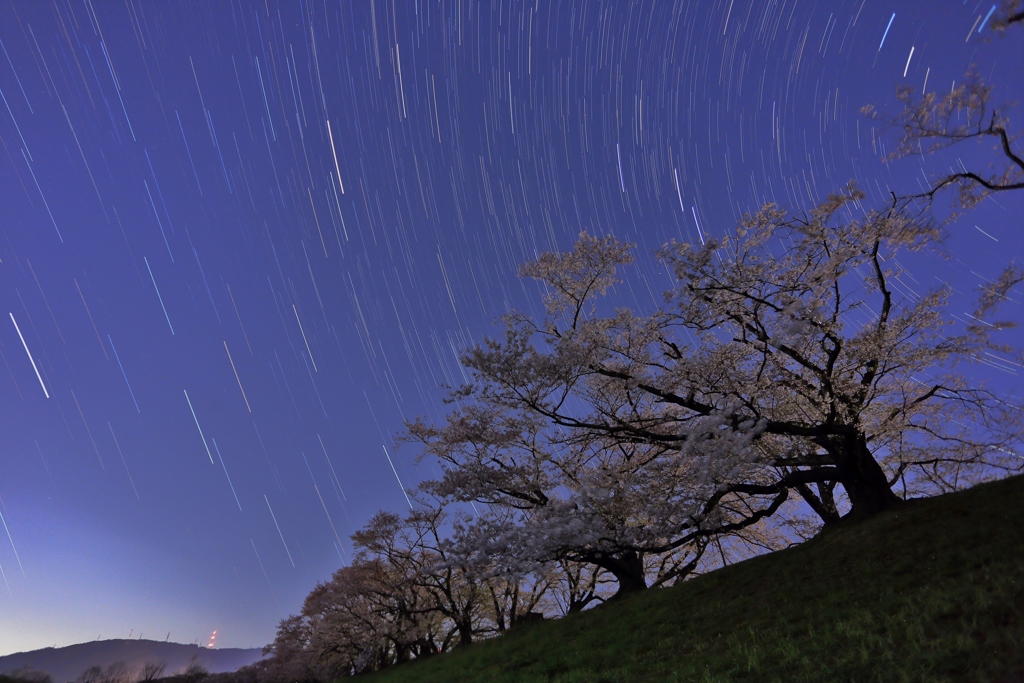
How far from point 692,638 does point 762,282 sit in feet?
29.6

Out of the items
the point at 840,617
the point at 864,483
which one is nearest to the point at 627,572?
the point at 864,483

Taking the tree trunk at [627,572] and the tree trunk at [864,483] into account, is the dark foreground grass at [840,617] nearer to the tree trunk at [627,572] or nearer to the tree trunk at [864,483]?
the tree trunk at [864,483]

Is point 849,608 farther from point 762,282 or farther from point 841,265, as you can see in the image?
point 841,265

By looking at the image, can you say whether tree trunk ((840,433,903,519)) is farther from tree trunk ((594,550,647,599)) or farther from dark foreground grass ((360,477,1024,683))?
tree trunk ((594,550,647,599))

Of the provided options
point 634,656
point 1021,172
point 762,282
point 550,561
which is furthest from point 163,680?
point 1021,172

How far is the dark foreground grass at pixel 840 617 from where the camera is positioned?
6594 mm

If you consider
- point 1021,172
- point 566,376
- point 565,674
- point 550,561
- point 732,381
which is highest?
point 1021,172

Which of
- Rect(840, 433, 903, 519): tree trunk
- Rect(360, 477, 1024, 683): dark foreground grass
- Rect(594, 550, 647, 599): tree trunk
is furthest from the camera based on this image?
Rect(594, 550, 647, 599): tree trunk

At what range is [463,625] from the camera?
97.9 ft

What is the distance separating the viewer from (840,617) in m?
8.63

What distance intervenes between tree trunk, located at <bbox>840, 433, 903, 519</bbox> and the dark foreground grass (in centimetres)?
81

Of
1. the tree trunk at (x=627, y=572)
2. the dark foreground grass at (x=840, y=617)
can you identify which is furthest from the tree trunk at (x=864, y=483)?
the tree trunk at (x=627, y=572)

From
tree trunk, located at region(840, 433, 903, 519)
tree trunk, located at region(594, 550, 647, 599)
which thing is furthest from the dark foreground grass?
tree trunk, located at region(594, 550, 647, 599)

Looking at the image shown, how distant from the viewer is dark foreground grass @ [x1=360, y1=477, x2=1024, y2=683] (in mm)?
6594
